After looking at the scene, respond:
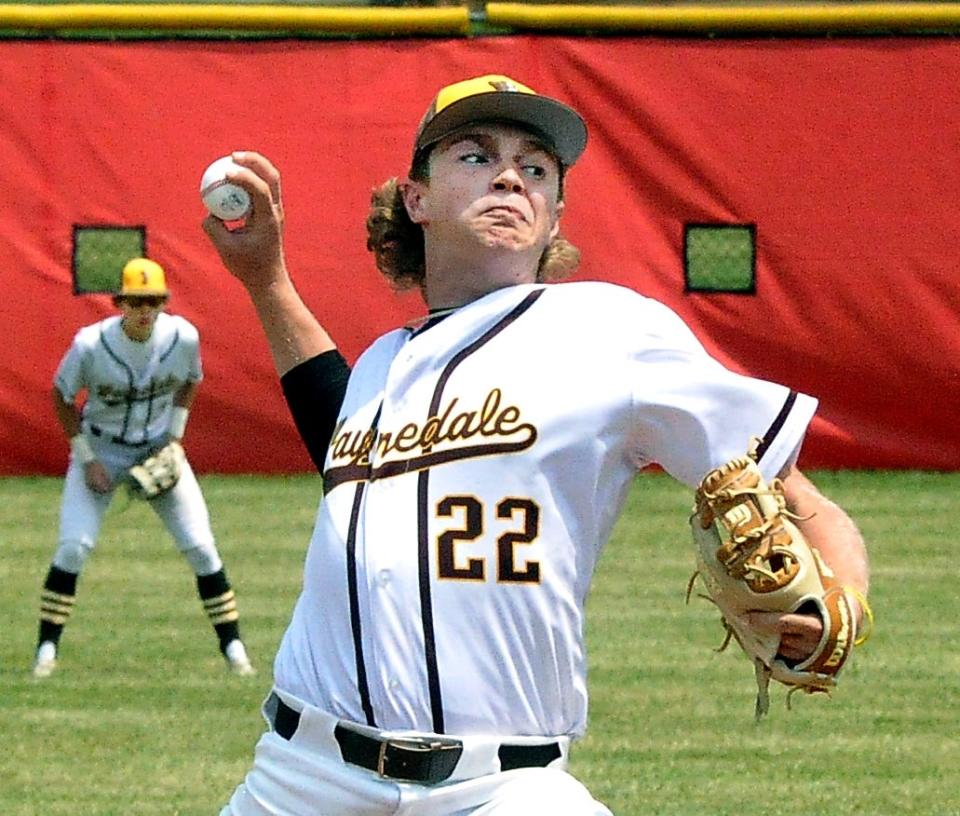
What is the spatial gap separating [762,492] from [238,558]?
865cm

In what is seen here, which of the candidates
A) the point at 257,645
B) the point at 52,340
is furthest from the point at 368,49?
the point at 257,645

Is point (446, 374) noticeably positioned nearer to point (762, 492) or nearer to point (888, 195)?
point (762, 492)

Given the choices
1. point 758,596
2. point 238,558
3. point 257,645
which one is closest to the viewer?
point 758,596

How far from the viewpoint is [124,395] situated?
923cm

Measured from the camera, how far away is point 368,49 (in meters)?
14.2

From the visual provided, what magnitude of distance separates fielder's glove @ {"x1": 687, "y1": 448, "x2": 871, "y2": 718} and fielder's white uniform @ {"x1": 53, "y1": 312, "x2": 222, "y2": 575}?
6.16 metres

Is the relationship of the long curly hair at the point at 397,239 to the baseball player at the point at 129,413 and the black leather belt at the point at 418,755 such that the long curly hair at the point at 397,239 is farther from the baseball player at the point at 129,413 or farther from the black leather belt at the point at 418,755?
the baseball player at the point at 129,413

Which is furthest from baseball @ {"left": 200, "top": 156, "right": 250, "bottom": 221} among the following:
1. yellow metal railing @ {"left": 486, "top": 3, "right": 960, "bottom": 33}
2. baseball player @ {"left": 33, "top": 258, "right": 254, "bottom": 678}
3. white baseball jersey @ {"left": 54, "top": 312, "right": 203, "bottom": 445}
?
yellow metal railing @ {"left": 486, "top": 3, "right": 960, "bottom": 33}

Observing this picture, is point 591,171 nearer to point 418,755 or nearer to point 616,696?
point 616,696

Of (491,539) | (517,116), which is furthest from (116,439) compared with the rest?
(491,539)

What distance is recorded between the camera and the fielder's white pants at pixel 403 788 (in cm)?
311

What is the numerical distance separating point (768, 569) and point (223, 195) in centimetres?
134

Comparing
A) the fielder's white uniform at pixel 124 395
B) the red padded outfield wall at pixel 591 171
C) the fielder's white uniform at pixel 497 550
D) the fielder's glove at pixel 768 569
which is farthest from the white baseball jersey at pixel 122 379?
the fielder's glove at pixel 768 569

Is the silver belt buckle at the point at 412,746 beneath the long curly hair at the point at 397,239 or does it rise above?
beneath
